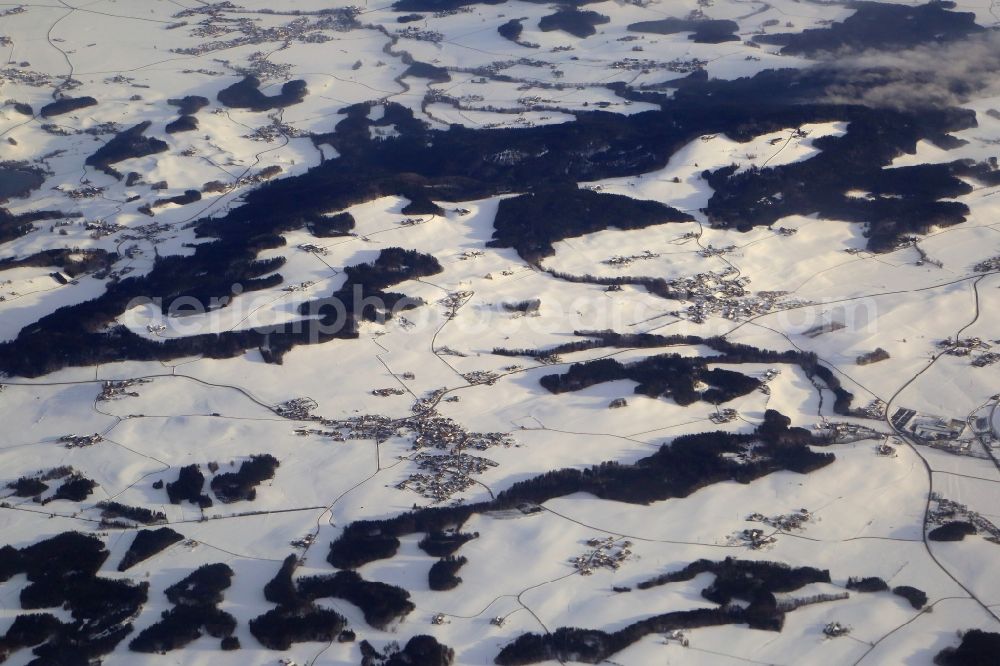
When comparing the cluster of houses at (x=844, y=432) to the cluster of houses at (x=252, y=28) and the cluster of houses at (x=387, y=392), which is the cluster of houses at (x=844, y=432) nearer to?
the cluster of houses at (x=387, y=392)

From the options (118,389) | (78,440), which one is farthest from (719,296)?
(78,440)

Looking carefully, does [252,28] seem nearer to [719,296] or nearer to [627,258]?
[627,258]

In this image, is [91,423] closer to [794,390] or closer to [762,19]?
[794,390]

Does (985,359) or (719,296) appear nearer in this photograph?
(985,359)

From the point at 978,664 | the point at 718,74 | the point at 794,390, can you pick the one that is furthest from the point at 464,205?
the point at 978,664

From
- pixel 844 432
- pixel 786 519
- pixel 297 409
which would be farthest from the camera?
pixel 297 409
